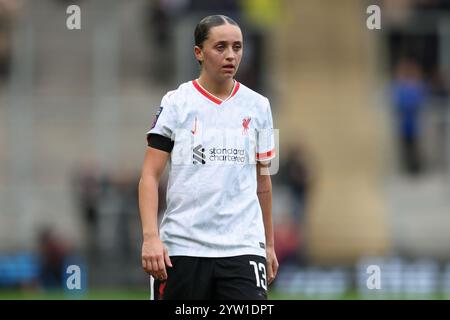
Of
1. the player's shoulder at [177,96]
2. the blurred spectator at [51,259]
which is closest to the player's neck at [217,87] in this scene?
the player's shoulder at [177,96]

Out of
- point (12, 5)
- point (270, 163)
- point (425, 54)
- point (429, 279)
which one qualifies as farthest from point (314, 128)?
point (270, 163)

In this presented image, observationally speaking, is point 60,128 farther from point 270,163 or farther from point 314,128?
point 270,163

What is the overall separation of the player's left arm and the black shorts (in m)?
0.39

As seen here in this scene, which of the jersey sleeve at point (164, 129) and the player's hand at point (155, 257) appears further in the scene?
the jersey sleeve at point (164, 129)

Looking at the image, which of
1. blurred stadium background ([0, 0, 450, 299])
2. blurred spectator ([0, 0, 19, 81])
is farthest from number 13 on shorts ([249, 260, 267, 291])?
blurred spectator ([0, 0, 19, 81])

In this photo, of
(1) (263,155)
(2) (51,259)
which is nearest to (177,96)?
(1) (263,155)

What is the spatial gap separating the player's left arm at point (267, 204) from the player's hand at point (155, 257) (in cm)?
84

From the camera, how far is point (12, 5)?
986 inches

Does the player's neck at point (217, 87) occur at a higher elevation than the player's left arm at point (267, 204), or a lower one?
higher

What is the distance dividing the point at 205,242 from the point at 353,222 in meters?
16.9

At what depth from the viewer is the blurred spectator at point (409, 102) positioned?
2273 cm

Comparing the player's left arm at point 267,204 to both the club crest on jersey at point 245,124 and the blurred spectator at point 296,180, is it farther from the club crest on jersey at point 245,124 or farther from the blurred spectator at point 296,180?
the blurred spectator at point 296,180
